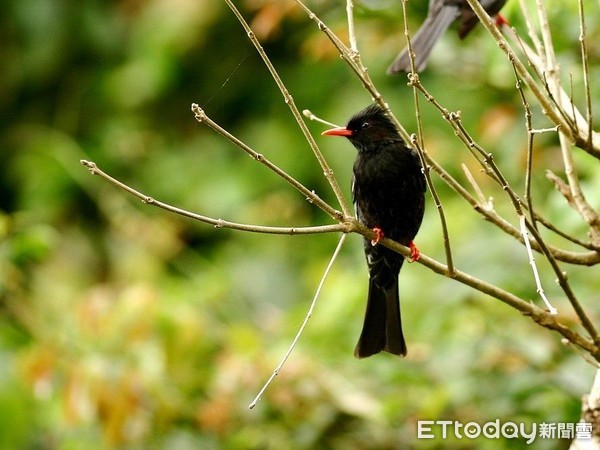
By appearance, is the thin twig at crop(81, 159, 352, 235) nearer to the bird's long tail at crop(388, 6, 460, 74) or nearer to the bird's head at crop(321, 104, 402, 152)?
the bird's head at crop(321, 104, 402, 152)

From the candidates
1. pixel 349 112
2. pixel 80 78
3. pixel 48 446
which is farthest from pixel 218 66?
pixel 48 446

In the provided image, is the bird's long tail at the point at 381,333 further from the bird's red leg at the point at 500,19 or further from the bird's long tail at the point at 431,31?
the bird's red leg at the point at 500,19

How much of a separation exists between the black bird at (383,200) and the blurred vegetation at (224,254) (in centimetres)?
55

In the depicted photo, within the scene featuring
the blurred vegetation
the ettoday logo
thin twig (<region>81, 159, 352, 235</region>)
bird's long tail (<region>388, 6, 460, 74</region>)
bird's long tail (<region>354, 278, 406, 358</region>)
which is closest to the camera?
thin twig (<region>81, 159, 352, 235</region>)

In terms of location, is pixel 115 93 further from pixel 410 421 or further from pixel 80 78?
pixel 410 421

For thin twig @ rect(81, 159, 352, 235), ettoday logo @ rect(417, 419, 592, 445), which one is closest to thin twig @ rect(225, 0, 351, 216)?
thin twig @ rect(81, 159, 352, 235)

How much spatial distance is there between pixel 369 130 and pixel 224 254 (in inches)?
146

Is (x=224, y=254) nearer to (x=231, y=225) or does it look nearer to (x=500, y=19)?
(x=500, y=19)

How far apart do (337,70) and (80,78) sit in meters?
2.08

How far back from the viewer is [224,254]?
23.0 ft

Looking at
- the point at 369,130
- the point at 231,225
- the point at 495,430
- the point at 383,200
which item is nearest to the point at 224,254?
the point at 495,430

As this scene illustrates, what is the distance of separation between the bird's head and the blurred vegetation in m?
0.55

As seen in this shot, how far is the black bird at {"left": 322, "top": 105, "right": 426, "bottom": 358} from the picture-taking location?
324 cm

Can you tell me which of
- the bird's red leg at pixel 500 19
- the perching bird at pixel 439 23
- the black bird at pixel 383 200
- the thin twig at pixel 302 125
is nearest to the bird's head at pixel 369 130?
the black bird at pixel 383 200
